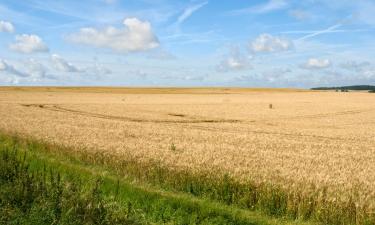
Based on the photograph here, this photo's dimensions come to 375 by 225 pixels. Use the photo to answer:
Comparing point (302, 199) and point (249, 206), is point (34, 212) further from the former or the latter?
point (302, 199)

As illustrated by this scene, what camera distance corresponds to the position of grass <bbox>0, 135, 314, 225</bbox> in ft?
27.0

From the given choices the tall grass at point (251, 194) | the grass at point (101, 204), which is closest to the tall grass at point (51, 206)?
the grass at point (101, 204)

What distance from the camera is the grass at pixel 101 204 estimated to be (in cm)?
823

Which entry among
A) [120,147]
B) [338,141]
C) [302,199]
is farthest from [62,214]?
[338,141]

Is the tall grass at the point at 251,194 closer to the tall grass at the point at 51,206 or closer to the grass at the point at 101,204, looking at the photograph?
the grass at the point at 101,204

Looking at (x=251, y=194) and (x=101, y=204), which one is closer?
(x=101, y=204)

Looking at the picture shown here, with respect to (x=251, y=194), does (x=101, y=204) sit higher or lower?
higher

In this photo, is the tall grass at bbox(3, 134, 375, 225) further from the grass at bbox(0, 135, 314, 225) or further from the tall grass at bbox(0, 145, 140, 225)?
the tall grass at bbox(0, 145, 140, 225)

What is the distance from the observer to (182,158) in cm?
1605

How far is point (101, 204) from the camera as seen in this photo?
332 inches

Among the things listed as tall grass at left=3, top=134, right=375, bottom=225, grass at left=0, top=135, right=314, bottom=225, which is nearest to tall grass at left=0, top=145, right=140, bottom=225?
grass at left=0, top=135, right=314, bottom=225

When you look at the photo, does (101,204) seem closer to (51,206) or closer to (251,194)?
(51,206)

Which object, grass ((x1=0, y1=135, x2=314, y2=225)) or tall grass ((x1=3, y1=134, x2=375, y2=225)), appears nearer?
grass ((x1=0, y1=135, x2=314, y2=225))

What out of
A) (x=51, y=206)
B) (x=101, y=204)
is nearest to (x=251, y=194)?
(x=101, y=204)
